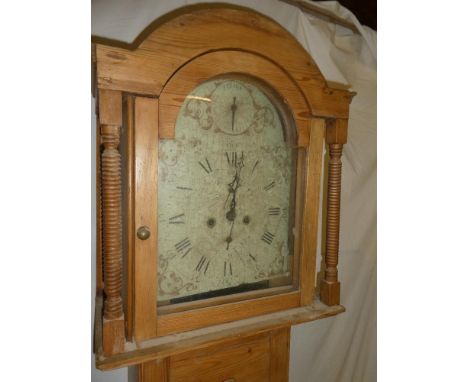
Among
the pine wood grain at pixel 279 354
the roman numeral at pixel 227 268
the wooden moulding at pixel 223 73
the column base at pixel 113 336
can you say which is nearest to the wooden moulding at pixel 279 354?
the pine wood grain at pixel 279 354

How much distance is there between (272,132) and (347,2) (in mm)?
1040

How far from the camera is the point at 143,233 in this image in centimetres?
74

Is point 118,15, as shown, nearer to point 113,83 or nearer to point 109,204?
point 113,83

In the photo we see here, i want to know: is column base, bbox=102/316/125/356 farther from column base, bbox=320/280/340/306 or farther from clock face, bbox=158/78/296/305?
column base, bbox=320/280/340/306

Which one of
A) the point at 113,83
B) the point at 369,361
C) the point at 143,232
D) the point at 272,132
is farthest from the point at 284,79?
the point at 369,361

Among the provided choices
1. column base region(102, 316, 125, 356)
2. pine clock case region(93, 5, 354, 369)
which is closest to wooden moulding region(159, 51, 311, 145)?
pine clock case region(93, 5, 354, 369)

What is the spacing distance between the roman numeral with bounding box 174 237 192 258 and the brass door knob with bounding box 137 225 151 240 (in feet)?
0.33

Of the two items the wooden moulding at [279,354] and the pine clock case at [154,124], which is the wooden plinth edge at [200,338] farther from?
the wooden moulding at [279,354]

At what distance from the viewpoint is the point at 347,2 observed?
4.96 ft

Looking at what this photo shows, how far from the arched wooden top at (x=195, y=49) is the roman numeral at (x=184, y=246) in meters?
0.38

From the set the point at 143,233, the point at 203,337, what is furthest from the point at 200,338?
the point at 143,233

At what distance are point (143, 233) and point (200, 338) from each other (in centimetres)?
30

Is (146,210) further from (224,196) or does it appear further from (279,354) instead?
(279,354)

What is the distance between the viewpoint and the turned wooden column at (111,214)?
695 millimetres
